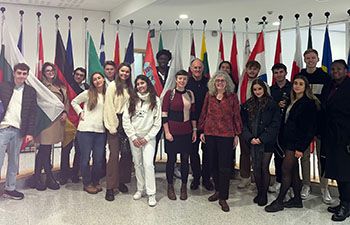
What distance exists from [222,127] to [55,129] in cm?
198

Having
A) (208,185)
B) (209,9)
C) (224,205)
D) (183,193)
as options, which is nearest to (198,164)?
(208,185)

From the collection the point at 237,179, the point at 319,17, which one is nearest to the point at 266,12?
the point at 319,17

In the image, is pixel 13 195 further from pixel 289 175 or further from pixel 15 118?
pixel 289 175

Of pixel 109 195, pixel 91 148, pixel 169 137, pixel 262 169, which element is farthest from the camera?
pixel 91 148

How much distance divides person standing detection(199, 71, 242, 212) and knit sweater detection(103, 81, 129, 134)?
926 millimetres

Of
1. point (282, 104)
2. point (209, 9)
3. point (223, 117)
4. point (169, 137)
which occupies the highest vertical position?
point (209, 9)

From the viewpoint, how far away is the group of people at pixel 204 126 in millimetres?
3371

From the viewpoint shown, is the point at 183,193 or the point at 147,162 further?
the point at 183,193

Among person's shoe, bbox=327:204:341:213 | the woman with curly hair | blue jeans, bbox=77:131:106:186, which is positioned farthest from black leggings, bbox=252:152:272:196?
blue jeans, bbox=77:131:106:186

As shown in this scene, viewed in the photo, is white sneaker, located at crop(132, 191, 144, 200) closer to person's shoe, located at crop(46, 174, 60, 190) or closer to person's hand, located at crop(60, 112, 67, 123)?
person's shoe, located at crop(46, 174, 60, 190)

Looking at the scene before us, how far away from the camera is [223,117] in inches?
139

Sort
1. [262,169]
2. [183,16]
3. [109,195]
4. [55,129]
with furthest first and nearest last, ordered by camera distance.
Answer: [183,16], [55,129], [109,195], [262,169]

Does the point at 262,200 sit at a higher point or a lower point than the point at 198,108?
lower

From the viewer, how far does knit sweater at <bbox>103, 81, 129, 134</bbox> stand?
374 cm
